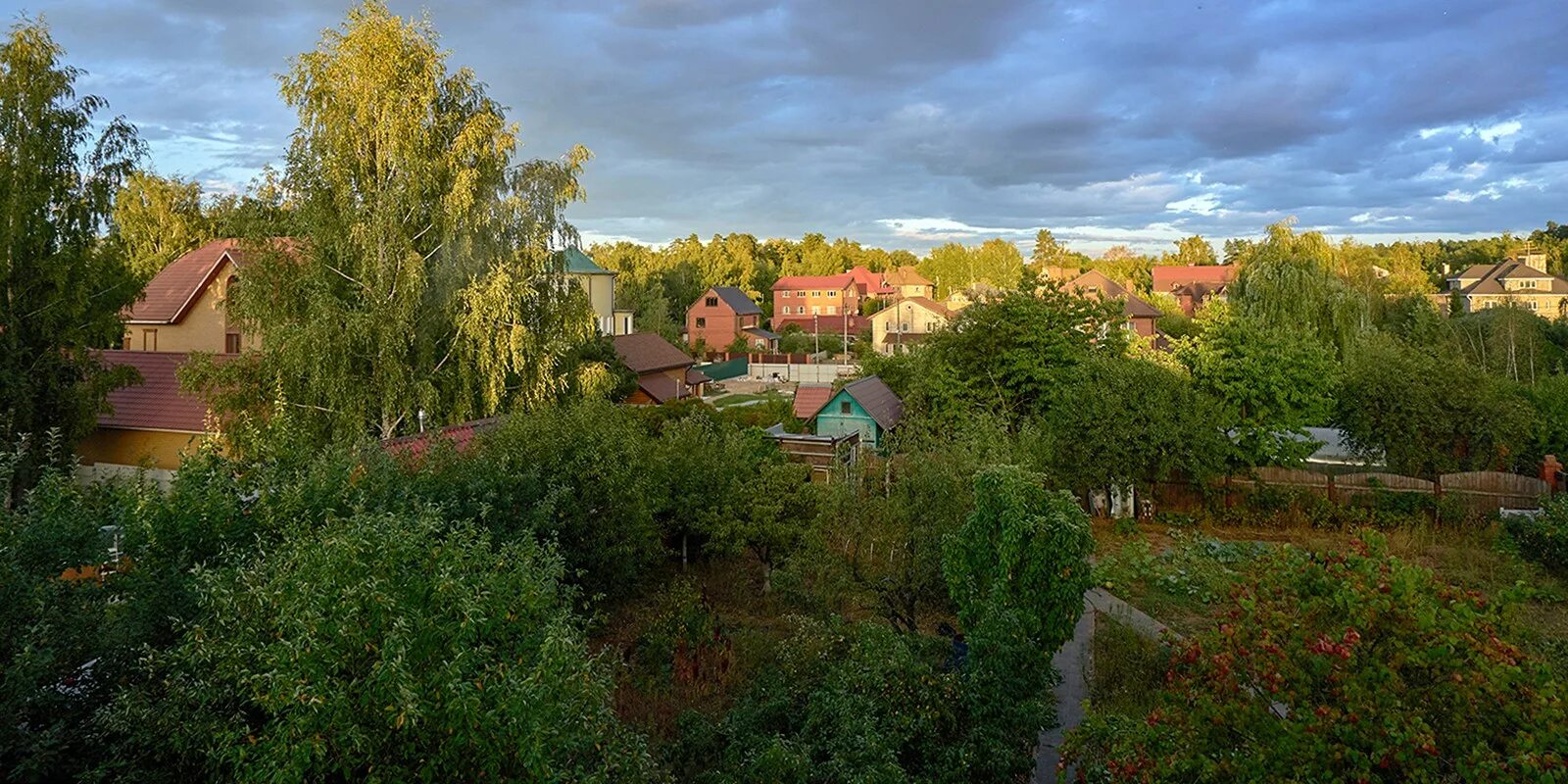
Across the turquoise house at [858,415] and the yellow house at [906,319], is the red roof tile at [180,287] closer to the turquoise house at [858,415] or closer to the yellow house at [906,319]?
the turquoise house at [858,415]

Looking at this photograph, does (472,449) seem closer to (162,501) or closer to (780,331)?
(162,501)

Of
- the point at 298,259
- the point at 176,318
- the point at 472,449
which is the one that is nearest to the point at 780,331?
the point at 176,318

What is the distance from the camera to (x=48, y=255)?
16.8 meters

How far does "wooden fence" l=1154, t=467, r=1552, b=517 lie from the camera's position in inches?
738

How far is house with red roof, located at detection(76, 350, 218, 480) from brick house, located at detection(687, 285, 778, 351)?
166 feet

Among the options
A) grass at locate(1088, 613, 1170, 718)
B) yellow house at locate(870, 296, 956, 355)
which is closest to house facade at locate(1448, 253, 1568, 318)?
yellow house at locate(870, 296, 956, 355)

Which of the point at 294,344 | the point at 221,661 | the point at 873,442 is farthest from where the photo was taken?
the point at 873,442

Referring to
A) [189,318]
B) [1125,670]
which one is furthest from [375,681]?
[189,318]

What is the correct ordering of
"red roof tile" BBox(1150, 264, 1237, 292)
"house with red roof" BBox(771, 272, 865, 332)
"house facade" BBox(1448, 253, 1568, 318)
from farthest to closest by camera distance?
1. "house with red roof" BBox(771, 272, 865, 332)
2. "red roof tile" BBox(1150, 264, 1237, 292)
3. "house facade" BBox(1448, 253, 1568, 318)

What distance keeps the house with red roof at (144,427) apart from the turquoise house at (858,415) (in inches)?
619

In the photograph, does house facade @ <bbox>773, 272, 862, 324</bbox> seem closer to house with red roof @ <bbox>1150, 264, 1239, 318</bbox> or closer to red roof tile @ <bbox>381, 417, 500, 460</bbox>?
house with red roof @ <bbox>1150, 264, 1239, 318</bbox>

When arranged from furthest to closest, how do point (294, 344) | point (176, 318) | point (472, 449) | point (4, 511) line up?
point (176, 318) → point (294, 344) → point (472, 449) → point (4, 511)

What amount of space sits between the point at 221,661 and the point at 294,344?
1409 centimetres

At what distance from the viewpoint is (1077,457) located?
19.4 meters
